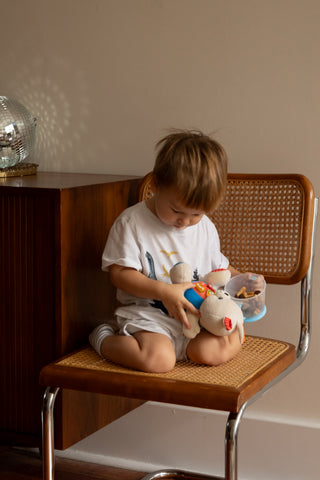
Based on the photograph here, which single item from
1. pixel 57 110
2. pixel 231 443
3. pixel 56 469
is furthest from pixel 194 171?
pixel 56 469

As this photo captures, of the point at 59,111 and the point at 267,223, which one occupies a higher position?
the point at 59,111

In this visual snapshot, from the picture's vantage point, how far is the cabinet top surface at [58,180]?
140cm

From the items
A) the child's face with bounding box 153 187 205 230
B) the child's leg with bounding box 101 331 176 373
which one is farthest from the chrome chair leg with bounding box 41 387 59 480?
the child's face with bounding box 153 187 205 230

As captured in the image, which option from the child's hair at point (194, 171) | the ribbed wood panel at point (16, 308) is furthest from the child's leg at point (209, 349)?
the ribbed wood panel at point (16, 308)

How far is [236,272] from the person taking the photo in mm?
1444

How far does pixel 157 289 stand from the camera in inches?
49.3

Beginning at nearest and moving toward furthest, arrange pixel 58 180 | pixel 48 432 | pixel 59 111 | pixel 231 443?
pixel 231 443 → pixel 48 432 → pixel 58 180 → pixel 59 111

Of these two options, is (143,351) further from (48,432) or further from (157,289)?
(48,432)

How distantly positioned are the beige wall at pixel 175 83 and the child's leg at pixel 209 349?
0.44 m

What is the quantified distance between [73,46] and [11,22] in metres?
0.20

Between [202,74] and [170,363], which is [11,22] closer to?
[202,74]

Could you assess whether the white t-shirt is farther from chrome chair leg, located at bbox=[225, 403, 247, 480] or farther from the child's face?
chrome chair leg, located at bbox=[225, 403, 247, 480]

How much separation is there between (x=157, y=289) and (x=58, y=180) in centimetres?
42

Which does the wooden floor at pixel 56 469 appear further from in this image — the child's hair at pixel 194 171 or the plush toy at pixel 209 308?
the child's hair at pixel 194 171
